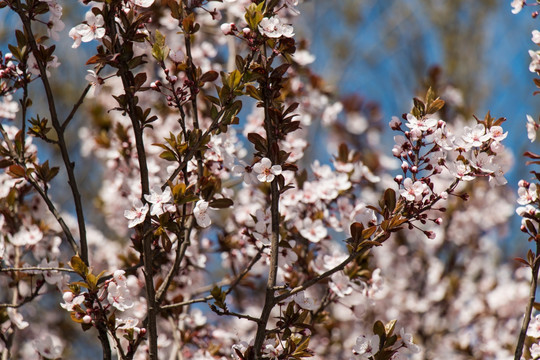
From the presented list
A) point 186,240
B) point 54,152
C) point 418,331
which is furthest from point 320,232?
point 54,152

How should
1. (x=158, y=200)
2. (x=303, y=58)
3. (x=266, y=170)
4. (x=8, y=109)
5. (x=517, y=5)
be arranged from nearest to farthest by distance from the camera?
1. (x=158, y=200)
2. (x=266, y=170)
3. (x=517, y=5)
4. (x=8, y=109)
5. (x=303, y=58)

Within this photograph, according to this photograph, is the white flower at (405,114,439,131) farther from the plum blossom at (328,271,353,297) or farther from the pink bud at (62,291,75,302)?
the pink bud at (62,291,75,302)

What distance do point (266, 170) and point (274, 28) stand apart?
429 mm

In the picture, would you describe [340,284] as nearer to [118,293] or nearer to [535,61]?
[118,293]

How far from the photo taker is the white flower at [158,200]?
161cm

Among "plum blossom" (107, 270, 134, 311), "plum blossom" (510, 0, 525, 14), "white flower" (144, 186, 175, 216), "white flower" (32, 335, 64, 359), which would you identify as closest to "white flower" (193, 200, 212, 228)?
"white flower" (144, 186, 175, 216)

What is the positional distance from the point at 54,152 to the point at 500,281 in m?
5.57

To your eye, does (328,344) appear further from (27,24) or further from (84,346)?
(84,346)

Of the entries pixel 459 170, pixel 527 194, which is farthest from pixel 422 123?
pixel 527 194

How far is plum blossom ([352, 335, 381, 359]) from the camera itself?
1.73 m

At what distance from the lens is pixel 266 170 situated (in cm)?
173

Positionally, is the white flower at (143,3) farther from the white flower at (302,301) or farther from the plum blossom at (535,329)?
the plum blossom at (535,329)

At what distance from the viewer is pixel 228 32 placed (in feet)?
5.87

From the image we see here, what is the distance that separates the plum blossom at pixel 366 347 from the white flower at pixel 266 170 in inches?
22.3
